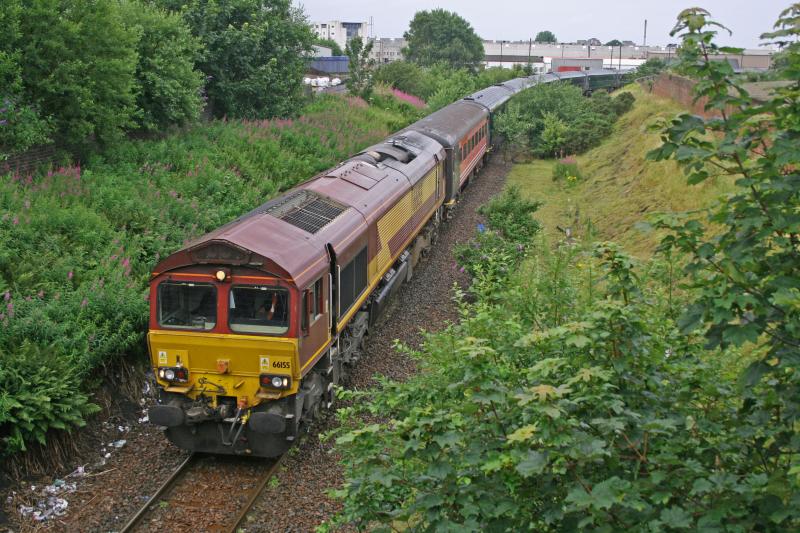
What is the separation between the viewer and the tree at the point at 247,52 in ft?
87.8

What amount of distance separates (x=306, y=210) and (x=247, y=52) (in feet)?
58.5

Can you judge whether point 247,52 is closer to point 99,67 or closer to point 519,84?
point 99,67

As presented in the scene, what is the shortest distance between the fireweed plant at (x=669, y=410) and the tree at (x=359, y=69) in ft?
124

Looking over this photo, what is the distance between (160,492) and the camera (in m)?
9.22

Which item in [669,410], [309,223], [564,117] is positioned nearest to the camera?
[669,410]

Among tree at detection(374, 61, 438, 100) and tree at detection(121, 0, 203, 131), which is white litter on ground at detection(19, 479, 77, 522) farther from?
tree at detection(374, 61, 438, 100)

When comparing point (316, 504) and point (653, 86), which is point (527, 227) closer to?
point (316, 504)

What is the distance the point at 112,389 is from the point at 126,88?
879 centimetres

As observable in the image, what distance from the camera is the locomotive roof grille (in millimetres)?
11211

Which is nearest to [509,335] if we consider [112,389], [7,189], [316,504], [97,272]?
[316,504]

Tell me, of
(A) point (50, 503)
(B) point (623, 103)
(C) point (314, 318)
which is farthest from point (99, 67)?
(B) point (623, 103)

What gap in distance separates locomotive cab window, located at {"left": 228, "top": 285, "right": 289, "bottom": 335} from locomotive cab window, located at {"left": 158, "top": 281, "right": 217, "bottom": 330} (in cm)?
26

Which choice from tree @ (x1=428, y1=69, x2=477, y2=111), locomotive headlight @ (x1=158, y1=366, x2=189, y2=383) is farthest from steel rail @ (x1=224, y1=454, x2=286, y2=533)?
tree @ (x1=428, y1=69, x2=477, y2=111)

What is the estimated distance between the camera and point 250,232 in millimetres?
10008
